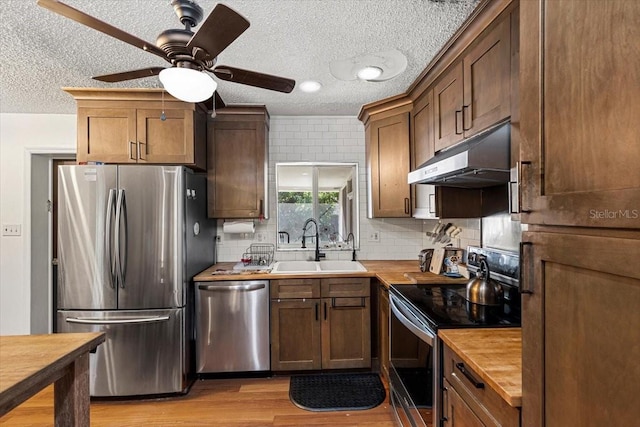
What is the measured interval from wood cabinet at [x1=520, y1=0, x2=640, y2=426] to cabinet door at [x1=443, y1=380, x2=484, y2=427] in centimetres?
38

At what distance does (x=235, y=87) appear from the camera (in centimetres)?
255

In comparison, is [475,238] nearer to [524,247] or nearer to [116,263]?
[524,247]

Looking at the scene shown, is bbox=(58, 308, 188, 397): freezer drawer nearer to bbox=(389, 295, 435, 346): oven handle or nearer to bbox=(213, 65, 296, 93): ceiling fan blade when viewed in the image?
bbox=(389, 295, 435, 346): oven handle

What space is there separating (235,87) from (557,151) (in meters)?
2.39

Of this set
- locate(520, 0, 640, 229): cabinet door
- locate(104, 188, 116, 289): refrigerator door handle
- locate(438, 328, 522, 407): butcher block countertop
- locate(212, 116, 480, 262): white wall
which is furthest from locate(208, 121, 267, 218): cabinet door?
locate(520, 0, 640, 229): cabinet door

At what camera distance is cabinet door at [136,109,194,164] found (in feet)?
8.48

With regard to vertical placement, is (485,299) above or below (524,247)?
below

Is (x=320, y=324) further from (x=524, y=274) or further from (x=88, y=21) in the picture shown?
(x=88, y=21)

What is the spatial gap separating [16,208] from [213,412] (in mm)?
2760

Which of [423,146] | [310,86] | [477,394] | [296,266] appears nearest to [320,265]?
[296,266]

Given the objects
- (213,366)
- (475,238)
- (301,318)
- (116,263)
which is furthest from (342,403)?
(116,263)

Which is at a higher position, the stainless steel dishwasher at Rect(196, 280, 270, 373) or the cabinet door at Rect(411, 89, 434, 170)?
the cabinet door at Rect(411, 89, 434, 170)

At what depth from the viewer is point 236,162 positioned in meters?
2.97

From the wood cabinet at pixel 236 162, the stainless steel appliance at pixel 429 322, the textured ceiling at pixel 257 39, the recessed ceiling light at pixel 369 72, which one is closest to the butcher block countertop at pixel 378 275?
the stainless steel appliance at pixel 429 322
